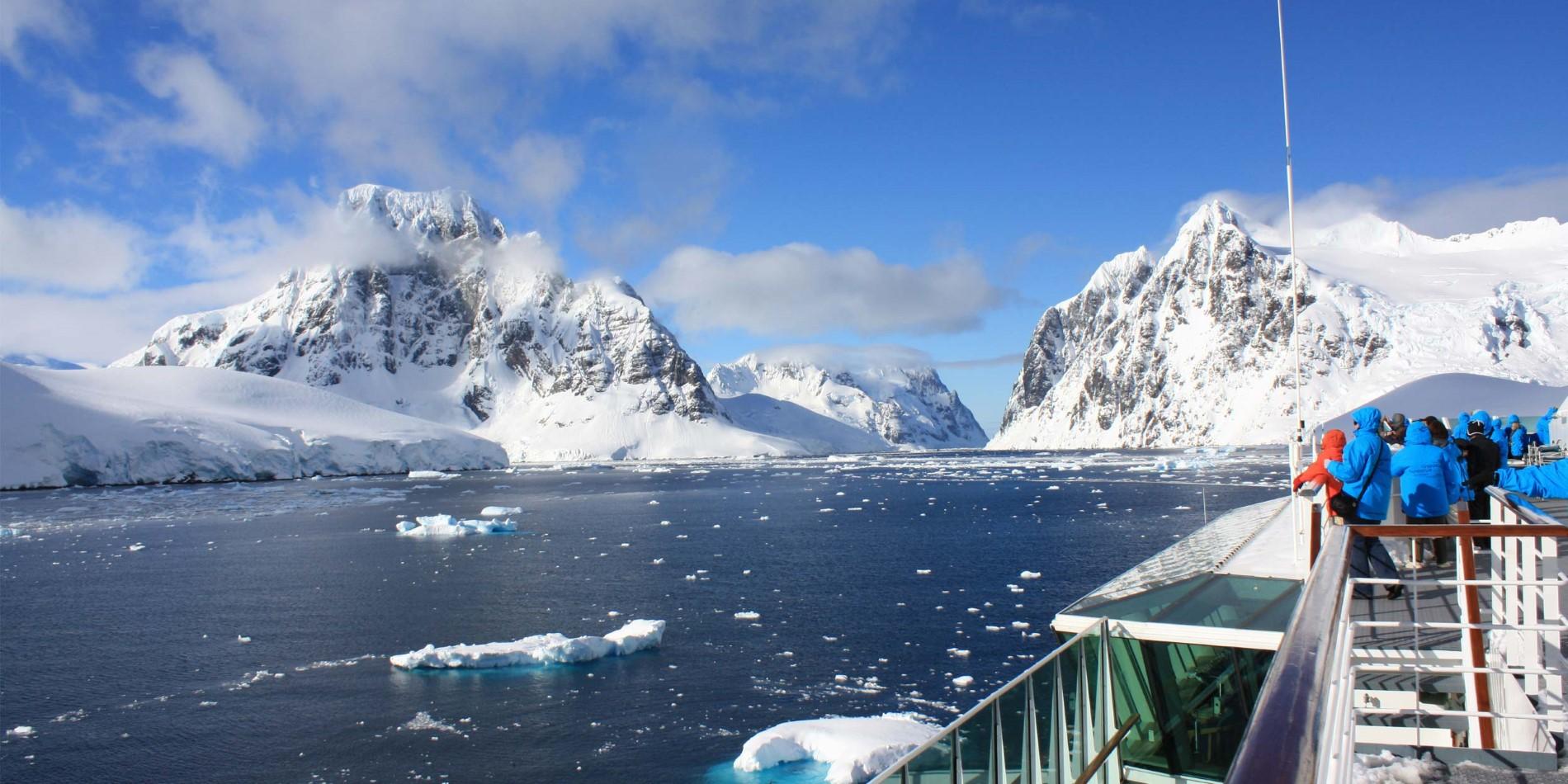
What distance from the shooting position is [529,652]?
19.2 m

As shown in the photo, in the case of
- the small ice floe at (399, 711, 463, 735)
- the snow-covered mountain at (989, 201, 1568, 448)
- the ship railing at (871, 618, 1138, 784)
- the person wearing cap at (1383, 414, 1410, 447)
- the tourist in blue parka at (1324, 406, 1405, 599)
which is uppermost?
the snow-covered mountain at (989, 201, 1568, 448)

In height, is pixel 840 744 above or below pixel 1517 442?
below

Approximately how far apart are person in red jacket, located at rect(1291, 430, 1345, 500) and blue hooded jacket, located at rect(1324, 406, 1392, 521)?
0.14m

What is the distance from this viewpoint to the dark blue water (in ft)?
48.5

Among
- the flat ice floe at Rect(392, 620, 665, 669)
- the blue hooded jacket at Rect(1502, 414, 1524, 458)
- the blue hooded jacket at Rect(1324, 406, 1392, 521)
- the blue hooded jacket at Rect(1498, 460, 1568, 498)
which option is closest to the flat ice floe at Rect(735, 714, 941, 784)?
the flat ice floe at Rect(392, 620, 665, 669)

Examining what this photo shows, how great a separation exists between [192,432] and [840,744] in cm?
10352

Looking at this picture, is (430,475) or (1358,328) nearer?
(430,475)

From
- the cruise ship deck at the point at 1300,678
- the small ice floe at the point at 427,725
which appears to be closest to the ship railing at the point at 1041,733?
the cruise ship deck at the point at 1300,678

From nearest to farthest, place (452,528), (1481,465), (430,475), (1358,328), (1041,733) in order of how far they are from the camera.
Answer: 1. (1041,733)
2. (1481,465)
3. (452,528)
4. (430,475)
5. (1358,328)

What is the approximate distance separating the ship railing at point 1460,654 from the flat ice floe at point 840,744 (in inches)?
295

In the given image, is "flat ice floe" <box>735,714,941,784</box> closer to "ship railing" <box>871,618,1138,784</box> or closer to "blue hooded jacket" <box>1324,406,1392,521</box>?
"ship railing" <box>871,618,1138,784</box>

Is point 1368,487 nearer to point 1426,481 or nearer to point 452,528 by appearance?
point 1426,481

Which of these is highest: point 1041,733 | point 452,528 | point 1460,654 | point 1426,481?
point 1426,481

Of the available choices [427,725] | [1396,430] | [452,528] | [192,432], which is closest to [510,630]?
[427,725]
